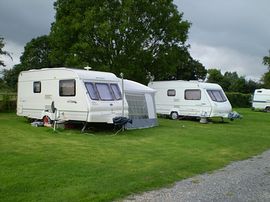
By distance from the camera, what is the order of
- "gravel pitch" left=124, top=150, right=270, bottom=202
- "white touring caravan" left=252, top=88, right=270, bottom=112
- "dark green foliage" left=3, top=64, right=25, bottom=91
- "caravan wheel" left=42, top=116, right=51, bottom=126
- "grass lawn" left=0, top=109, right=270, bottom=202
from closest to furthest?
"gravel pitch" left=124, top=150, right=270, bottom=202
"grass lawn" left=0, top=109, right=270, bottom=202
"caravan wheel" left=42, top=116, right=51, bottom=126
"white touring caravan" left=252, top=88, right=270, bottom=112
"dark green foliage" left=3, top=64, right=25, bottom=91

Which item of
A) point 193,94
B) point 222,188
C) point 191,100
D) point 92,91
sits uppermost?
point 193,94

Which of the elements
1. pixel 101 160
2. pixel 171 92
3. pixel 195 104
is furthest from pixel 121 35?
pixel 101 160

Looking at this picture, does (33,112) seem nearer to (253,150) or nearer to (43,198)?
(253,150)

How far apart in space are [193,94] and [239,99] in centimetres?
2828

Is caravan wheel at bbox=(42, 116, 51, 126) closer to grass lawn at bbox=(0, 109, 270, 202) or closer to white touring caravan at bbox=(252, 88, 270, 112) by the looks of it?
grass lawn at bbox=(0, 109, 270, 202)

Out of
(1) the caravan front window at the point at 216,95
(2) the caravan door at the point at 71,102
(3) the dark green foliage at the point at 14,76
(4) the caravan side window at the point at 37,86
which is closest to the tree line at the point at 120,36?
(1) the caravan front window at the point at 216,95

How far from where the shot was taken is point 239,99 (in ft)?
170

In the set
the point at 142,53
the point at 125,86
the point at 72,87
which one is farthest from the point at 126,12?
the point at 72,87

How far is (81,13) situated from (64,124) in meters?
14.7

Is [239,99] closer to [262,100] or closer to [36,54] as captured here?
[262,100]

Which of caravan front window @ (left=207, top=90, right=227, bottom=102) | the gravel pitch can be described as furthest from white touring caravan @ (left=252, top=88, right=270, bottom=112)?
the gravel pitch

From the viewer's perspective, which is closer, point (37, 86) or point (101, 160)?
point (101, 160)

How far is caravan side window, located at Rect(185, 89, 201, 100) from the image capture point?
2480cm

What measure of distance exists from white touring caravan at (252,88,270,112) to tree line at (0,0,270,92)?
1533 centimetres
